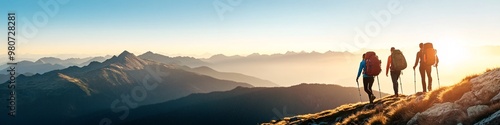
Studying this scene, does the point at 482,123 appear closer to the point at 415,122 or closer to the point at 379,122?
the point at 415,122

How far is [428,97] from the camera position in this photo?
14383 mm

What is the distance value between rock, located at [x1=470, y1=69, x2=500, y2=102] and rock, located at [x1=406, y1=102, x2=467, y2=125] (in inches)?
39.0

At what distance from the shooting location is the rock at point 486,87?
11.0 meters

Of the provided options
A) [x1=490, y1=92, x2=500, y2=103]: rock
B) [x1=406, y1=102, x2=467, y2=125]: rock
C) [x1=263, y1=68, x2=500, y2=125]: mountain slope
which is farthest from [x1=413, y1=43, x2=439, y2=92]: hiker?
[x1=490, y1=92, x2=500, y2=103]: rock

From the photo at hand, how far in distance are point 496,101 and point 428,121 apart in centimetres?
186

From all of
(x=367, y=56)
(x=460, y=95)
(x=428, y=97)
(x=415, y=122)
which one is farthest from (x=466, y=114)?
(x=367, y=56)

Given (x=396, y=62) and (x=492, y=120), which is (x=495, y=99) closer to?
(x=492, y=120)

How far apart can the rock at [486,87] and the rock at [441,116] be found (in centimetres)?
99

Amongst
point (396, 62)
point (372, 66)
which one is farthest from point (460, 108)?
point (396, 62)

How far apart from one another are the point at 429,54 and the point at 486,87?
1058 cm

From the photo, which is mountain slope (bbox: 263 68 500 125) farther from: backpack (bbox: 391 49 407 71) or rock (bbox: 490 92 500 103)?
backpack (bbox: 391 49 407 71)

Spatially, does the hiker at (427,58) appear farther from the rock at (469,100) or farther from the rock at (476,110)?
the rock at (476,110)

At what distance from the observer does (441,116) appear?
1038cm

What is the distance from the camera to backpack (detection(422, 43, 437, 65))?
2191 cm
